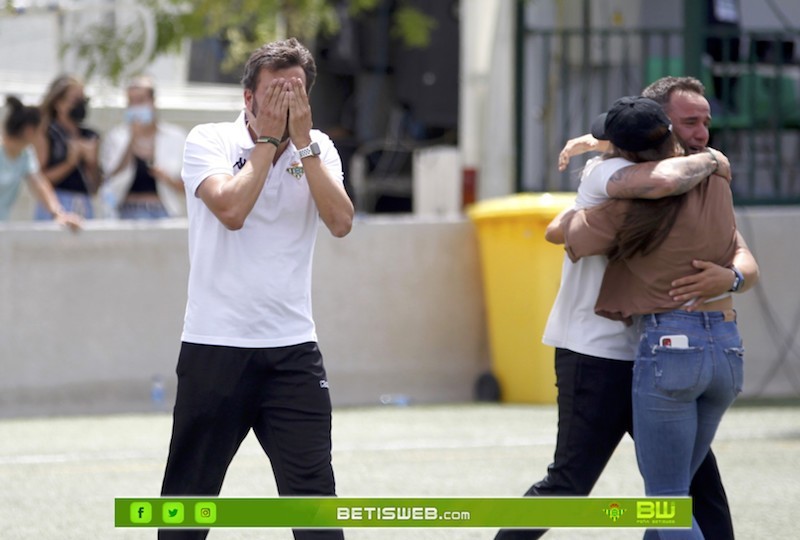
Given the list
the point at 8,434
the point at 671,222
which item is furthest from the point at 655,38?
the point at 671,222

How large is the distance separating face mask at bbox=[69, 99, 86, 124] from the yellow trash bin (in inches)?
123

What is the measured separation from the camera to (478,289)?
11484 mm

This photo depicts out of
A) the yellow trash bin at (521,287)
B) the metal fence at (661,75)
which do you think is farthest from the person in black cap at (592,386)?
the metal fence at (661,75)

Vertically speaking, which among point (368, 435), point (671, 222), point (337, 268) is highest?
point (671, 222)

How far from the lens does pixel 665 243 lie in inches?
192

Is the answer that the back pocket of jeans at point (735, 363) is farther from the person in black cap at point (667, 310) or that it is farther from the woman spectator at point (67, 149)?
the woman spectator at point (67, 149)

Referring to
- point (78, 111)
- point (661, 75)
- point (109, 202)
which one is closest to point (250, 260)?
point (78, 111)

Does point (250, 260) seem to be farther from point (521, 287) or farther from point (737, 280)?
point (521, 287)

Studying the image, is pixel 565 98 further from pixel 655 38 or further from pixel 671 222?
pixel 671 222

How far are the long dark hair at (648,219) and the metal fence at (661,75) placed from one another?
293 inches

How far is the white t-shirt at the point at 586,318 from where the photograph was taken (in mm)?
5160

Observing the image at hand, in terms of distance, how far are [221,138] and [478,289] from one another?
6777 mm

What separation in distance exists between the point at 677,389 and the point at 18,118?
7.37 metres

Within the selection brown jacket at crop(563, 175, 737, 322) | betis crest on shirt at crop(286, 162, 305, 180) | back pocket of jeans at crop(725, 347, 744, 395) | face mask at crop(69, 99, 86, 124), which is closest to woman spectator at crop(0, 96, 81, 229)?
face mask at crop(69, 99, 86, 124)
